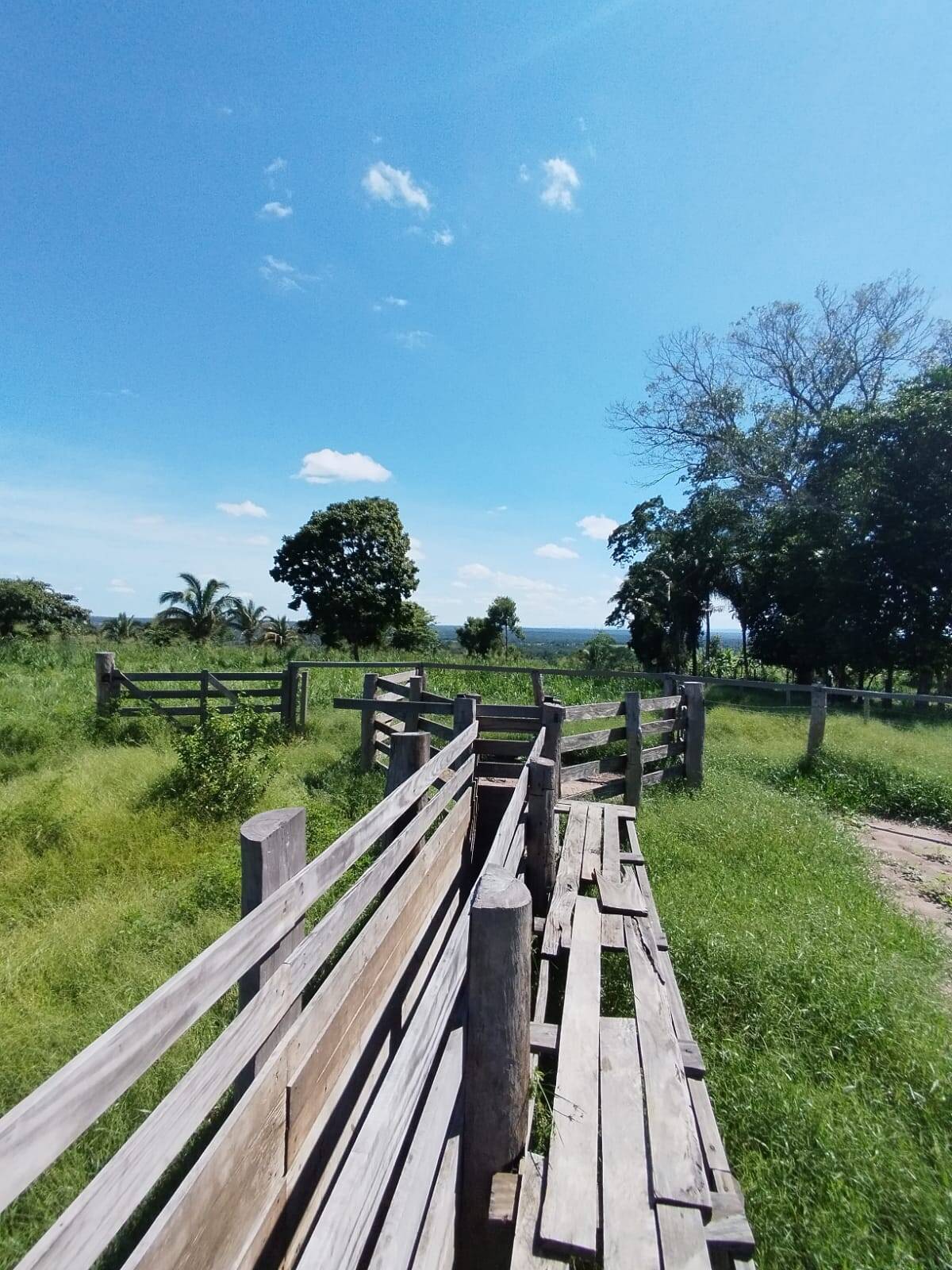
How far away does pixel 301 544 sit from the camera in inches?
1491

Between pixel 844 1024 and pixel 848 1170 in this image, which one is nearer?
pixel 848 1170

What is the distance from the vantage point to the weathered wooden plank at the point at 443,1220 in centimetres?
167

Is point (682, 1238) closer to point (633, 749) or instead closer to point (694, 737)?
point (633, 749)

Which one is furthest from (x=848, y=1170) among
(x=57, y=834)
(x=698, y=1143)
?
(x=57, y=834)

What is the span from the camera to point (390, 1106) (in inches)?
64.3

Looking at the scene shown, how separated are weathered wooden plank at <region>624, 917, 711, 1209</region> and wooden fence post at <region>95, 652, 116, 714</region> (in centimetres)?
980

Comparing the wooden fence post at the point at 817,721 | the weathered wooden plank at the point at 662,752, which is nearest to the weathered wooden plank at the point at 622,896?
the weathered wooden plank at the point at 662,752

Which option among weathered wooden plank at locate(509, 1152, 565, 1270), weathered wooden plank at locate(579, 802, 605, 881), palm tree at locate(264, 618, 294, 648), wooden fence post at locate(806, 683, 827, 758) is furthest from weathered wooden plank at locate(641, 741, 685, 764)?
palm tree at locate(264, 618, 294, 648)

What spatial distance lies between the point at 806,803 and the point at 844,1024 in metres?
4.50

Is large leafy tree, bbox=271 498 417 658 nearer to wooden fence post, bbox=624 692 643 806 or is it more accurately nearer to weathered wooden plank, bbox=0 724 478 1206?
wooden fence post, bbox=624 692 643 806

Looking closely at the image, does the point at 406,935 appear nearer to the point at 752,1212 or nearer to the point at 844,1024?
the point at 752,1212

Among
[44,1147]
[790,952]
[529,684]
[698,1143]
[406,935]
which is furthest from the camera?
[529,684]

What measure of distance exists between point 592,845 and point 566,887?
77cm

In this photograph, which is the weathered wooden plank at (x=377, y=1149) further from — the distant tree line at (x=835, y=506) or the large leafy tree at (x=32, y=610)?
the large leafy tree at (x=32, y=610)
